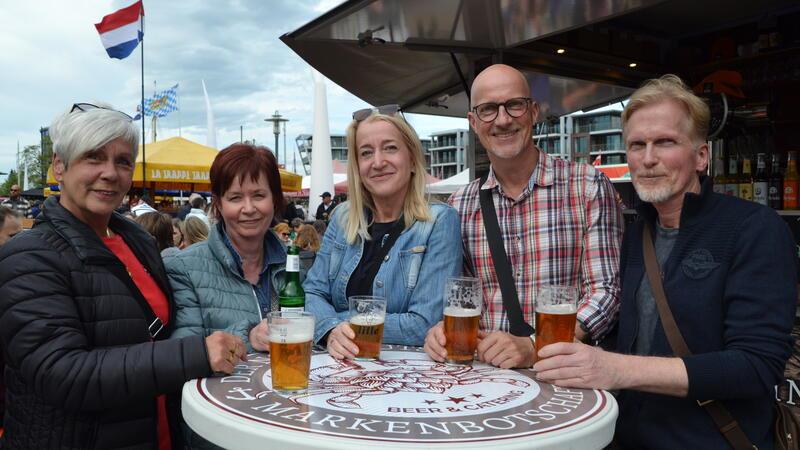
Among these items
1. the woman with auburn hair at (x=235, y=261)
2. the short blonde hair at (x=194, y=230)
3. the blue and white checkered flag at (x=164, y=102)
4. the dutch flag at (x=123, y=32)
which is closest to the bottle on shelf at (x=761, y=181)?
the woman with auburn hair at (x=235, y=261)

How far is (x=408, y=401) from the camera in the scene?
4.31 ft

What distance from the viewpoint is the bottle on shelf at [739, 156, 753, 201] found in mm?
3508

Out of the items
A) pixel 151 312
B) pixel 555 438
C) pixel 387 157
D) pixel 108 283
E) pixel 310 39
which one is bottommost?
pixel 555 438

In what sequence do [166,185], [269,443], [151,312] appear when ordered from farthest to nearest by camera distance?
[166,185] < [151,312] < [269,443]

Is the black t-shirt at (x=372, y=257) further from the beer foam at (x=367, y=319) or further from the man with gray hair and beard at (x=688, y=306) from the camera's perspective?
the man with gray hair and beard at (x=688, y=306)

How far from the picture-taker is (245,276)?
6.98ft

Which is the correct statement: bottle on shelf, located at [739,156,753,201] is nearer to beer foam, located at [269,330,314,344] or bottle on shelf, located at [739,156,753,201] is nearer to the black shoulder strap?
the black shoulder strap

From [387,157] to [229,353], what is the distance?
869 millimetres

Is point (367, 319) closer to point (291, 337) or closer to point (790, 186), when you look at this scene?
point (291, 337)

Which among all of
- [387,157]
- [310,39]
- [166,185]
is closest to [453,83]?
[310,39]

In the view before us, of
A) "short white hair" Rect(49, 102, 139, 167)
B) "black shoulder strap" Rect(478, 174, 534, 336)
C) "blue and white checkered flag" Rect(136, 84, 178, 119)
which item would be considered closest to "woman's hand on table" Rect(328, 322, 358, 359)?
"black shoulder strap" Rect(478, 174, 534, 336)

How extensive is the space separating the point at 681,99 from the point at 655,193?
11.4 inches

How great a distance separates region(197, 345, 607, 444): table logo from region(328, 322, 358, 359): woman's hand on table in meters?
0.03

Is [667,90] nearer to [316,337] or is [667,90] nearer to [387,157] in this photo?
[387,157]
